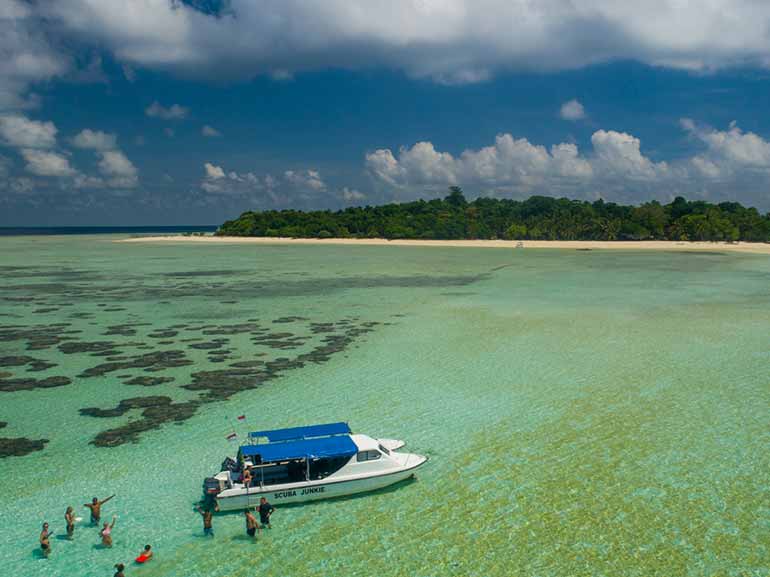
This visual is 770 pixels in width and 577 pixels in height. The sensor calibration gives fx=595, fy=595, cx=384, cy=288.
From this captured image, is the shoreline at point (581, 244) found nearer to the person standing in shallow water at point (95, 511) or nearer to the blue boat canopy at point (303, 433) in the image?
the blue boat canopy at point (303, 433)

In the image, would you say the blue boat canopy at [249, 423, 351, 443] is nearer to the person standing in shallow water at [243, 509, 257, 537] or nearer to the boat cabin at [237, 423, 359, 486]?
the boat cabin at [237, 423, 359, 486]

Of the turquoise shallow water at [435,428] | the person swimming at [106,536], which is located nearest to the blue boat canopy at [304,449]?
the turquoise shallow water at [435,428]

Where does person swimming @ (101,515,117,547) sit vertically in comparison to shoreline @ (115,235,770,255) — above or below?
below

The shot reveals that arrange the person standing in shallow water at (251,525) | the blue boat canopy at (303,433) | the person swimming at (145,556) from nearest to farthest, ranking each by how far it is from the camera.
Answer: the person swimming at (145,556) → the person standing in shallow water at (251,525) → the blue boat canopy at (303,433)

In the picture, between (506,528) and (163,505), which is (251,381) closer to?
(163,505)

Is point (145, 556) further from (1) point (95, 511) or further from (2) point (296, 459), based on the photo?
(2) point (296, 459)

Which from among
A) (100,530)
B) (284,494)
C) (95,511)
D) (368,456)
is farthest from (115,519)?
(368,456)

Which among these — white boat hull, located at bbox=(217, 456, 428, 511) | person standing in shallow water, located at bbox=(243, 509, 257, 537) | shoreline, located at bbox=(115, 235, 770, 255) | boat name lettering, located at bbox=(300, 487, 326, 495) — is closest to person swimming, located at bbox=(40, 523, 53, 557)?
white boat hull, located at bbox=(217, 456, 428, 511)

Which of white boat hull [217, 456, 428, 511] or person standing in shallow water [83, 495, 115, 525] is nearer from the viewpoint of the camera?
person standing in shallow water [83, 495, 115, 525]
